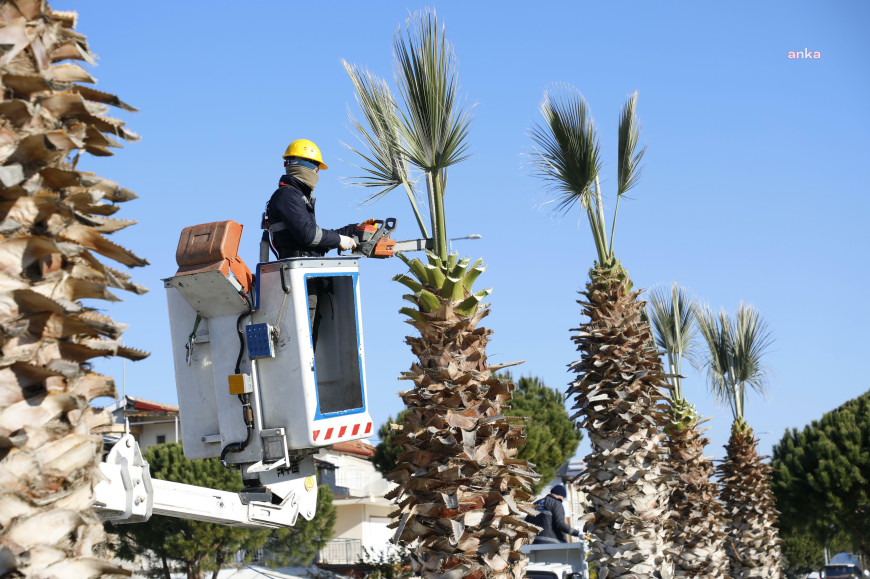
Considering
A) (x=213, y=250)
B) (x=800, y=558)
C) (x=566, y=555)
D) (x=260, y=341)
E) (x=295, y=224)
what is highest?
(x=295, y=224)

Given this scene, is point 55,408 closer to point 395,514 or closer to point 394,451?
point 395,514

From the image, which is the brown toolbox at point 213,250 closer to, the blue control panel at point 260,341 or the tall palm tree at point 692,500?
the blue control panel at point 260,341

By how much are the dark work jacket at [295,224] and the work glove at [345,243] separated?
0.13ft

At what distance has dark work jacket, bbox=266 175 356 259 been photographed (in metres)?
7.11

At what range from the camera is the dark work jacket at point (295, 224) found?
7.11 m

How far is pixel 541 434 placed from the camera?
3506 cm

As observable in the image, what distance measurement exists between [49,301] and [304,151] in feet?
15.2

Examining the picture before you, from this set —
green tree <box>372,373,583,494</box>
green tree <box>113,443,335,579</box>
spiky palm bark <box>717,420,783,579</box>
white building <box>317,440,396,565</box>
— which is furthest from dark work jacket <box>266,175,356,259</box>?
white building <box>317,440,396,565</box>

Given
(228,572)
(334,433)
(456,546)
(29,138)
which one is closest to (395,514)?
(456,546)

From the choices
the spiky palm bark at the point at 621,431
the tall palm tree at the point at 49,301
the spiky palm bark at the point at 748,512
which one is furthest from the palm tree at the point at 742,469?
the tall palm tree at the point at 49,301

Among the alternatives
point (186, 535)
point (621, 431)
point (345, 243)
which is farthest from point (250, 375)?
point (186, 535)

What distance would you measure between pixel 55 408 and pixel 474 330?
5.09m

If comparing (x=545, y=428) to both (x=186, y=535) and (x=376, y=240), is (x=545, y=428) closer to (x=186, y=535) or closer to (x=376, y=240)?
(x=186, y=535)

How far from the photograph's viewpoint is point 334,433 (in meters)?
6.61
